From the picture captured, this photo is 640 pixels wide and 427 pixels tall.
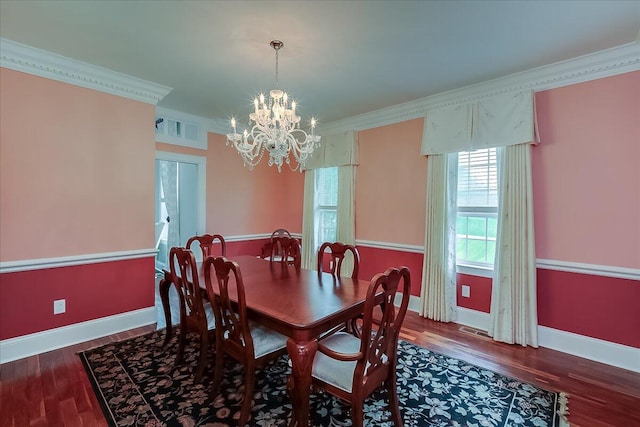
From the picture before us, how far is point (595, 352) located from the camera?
2.56m

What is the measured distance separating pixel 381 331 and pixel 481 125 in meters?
2.64

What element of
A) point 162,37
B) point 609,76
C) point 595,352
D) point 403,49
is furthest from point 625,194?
point 162,37

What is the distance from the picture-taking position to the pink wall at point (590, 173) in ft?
8.00

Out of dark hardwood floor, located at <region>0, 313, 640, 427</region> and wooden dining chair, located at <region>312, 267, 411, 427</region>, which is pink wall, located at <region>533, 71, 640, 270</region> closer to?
dark hardwood floor, located at <region>0, 313, 640, 427</region>

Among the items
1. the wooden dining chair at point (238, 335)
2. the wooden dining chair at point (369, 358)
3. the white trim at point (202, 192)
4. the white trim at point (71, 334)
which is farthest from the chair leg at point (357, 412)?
the white trim at point (202, 192)

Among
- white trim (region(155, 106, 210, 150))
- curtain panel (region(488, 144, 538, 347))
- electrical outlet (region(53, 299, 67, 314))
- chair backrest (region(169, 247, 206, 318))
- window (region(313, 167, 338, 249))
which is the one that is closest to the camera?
chair backrest (region(169, 247, 206, 318))

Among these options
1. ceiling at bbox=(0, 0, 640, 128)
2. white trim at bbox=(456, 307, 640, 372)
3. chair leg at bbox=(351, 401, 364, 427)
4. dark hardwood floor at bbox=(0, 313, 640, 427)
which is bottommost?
dark hardwood floor at bbox=(0, 313, 640, 427)

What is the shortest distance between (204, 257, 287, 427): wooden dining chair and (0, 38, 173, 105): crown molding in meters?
2.40

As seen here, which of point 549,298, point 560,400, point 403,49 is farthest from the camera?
point 549,298

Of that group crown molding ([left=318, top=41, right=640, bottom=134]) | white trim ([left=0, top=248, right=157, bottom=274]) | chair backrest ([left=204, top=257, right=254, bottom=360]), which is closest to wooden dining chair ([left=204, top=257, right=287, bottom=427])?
chair backrest ([left=204, top=257, right=254, bottom=360])

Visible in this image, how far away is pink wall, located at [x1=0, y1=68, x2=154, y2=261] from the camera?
2.50 m

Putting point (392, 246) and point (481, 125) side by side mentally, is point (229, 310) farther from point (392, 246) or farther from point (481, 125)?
point (481, 125)

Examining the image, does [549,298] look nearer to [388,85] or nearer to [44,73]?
[388,85]

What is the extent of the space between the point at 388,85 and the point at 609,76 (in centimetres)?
189
